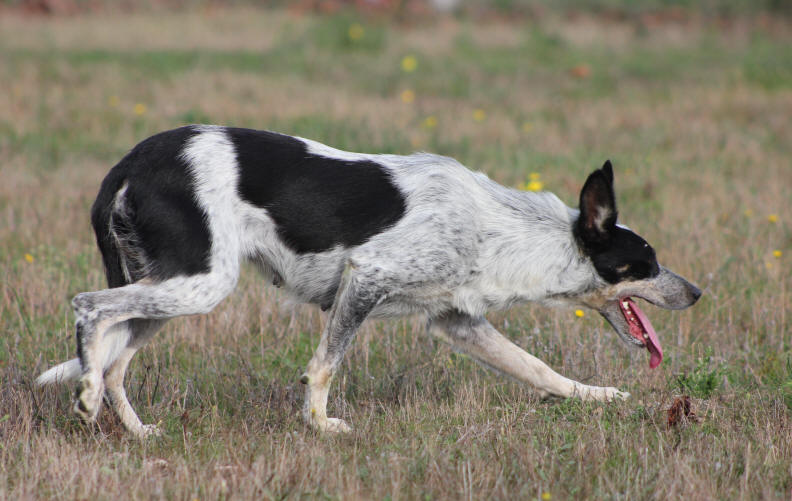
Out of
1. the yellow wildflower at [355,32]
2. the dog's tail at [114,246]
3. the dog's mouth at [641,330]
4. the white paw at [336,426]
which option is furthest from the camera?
the yellow wildflower at [355,32]

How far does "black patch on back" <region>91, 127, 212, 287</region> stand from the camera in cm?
387

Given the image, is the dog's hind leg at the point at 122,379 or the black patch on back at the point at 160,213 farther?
the dog's hind leg at the point at 122,379

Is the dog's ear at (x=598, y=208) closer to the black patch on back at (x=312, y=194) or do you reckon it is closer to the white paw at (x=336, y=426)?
the black patch on back at (x=312, y=194)

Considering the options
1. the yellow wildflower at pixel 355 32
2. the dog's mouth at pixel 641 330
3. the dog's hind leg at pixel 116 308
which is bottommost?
the yellow wildflower at pixel 355 32

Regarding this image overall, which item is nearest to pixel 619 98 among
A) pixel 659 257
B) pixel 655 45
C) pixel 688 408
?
pixel 655 45

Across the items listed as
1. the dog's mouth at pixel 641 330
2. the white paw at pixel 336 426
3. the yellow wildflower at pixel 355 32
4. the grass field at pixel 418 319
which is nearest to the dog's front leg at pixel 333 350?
the white paw at pixel 336 426

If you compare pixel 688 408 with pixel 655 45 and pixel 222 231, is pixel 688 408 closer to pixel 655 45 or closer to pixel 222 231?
pixel 222 231

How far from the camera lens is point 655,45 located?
1706 cm

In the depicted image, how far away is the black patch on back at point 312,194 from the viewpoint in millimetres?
4051

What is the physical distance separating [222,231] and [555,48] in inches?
496

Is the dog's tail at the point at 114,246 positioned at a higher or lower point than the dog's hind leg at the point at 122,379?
higher

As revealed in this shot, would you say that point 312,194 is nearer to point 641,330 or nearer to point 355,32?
point 641,330

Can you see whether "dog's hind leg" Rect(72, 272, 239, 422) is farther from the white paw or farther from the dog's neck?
the dog's neck

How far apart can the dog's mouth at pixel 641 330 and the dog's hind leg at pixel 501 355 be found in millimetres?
244
